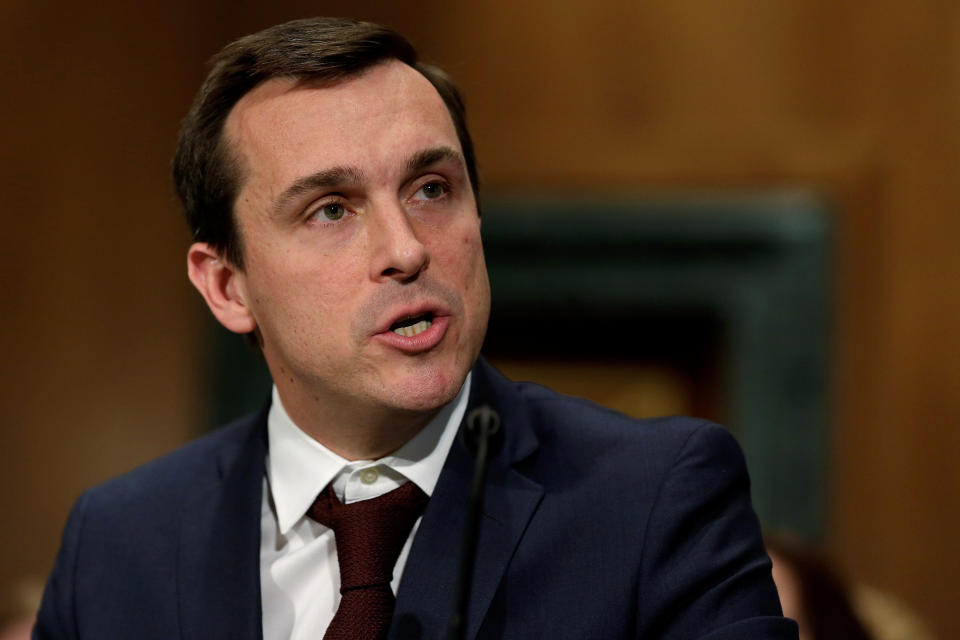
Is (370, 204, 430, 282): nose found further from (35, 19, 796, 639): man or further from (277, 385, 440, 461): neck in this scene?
(277, 385, 440, 461): neck

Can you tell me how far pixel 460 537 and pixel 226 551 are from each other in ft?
1.12

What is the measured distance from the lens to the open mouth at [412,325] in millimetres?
1515

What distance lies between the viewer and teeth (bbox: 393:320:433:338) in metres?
1.51

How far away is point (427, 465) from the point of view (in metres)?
1.64

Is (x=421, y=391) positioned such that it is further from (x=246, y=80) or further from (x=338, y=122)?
(x=246, y=80)

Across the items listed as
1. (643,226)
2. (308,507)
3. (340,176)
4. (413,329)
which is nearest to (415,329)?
(413,329)

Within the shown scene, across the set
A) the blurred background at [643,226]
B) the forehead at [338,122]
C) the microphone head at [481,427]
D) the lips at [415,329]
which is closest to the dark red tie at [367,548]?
the lips at [415,329]

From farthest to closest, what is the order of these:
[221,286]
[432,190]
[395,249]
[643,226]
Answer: [643,226], [221,286], [432,190], [395,249]

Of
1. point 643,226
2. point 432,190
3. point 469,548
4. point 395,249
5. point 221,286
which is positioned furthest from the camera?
point 643,226

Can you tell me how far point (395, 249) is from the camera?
150 centimetres

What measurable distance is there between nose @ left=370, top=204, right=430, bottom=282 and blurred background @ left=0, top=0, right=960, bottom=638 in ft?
7.38

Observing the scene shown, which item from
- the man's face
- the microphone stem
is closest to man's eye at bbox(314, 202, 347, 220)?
the man's face

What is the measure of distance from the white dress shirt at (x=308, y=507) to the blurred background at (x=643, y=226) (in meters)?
1.92

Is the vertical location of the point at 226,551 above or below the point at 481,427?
below
